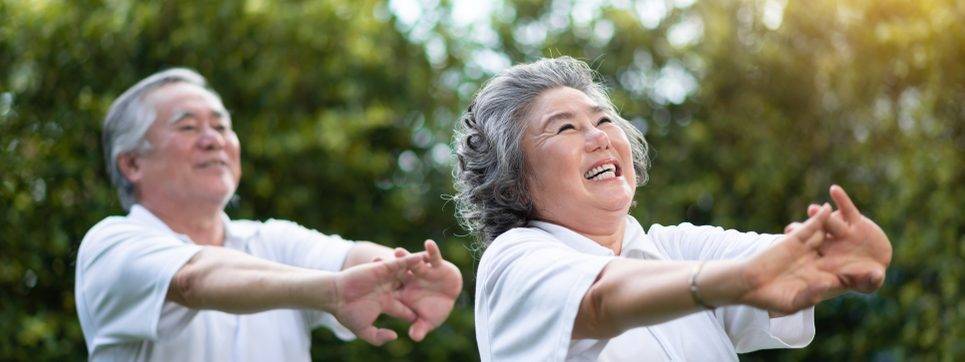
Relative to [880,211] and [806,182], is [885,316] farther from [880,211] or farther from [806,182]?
[806,182]

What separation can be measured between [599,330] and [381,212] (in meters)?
3.26

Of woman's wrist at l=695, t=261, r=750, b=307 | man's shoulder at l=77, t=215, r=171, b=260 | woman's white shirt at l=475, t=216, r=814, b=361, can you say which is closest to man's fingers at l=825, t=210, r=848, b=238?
woman's wrist at l=695, t=261, r=750, b=307

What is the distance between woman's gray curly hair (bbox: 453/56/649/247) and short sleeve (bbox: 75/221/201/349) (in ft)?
2.71

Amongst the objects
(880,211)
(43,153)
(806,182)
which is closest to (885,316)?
(880,211)

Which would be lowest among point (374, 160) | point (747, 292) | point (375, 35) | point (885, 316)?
point (885, 316)

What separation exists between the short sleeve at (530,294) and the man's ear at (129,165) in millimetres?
1663

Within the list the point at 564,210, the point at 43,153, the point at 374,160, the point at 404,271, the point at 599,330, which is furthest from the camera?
the point at 374,160

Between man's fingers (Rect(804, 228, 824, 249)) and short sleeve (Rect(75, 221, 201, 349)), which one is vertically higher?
man's fingers (Rect(804, 228, 824, 249))

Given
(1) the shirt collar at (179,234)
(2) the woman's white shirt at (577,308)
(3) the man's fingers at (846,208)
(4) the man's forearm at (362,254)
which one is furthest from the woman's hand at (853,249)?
(1) the shirt collar at (179,234)

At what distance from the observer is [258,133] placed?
5188 mm

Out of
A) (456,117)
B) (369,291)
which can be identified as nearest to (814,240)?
(369,291)

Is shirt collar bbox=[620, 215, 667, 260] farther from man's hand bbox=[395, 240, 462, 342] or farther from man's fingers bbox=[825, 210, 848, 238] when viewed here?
man's fingers bbox=[825, 210, 848, 238]

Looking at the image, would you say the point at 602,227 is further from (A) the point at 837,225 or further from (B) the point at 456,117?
(B) the point at 456,117

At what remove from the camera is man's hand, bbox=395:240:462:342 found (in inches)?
119
